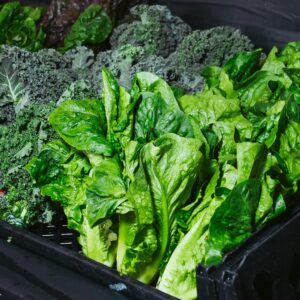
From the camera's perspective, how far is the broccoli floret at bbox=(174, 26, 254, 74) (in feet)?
6.95

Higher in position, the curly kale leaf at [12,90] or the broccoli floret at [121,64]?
the broccoli floret at [121,64]

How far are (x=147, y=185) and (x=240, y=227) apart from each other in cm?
20

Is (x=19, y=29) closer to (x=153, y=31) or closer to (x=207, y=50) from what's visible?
(x=153, y=31)

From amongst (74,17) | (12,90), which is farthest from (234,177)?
(74,17)

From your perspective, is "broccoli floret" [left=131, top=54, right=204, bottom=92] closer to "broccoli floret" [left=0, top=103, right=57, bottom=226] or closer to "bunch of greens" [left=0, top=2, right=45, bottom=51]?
"broccoli floret" [left=0, top=103, right=57, bottom=226]

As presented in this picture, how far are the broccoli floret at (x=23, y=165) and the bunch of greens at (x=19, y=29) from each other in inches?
32.1

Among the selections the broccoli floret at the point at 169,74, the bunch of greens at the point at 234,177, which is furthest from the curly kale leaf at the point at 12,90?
the bunch of greens at the point at 234,177

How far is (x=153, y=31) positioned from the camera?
2.29 meters

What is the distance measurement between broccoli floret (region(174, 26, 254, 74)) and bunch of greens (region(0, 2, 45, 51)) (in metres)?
0.61

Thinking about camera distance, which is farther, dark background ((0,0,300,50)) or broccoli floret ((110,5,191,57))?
broccoli floret ((110,5,191,57))

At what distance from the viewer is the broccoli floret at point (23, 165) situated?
1.57 m

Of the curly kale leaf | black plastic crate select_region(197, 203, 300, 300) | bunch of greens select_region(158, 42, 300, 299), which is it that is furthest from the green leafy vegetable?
black plastic crate select_region(197, 203, 300, 300)

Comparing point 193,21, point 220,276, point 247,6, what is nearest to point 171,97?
point 220,276

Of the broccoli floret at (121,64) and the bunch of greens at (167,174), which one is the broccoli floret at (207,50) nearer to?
the broccoli floret at (121,64)
